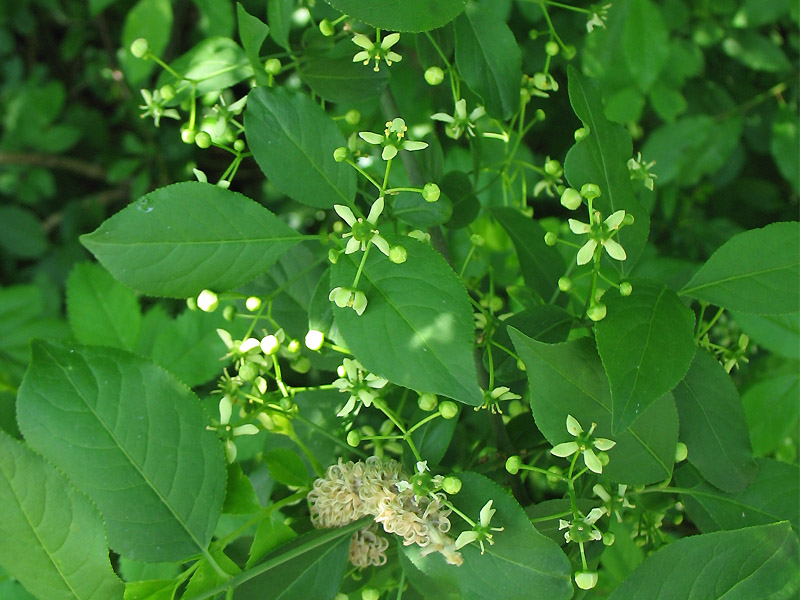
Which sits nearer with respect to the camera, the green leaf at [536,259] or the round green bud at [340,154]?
the round green bud at [340,154]

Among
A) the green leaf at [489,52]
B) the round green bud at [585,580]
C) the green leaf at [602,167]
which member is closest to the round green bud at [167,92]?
the green leaf at [489,52]

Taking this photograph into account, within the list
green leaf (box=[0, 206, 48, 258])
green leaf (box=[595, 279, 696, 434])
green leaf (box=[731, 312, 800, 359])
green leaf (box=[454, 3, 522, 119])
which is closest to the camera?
green leaf (box=[595, 279, 696, 434])

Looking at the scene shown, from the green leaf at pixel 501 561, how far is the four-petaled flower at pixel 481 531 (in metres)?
Result: 0.02

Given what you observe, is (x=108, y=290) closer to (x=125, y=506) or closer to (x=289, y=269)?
(x=289, y=269)

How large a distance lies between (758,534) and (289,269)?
0.62 metres

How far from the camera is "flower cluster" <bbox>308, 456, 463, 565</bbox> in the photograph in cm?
72

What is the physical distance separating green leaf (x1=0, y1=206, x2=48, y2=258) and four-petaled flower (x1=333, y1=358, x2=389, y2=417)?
1911 millimetres

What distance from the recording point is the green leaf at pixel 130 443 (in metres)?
0.73

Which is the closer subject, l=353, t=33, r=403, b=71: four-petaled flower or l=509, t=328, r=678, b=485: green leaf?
l=509, t=328, r=678, b=485: green leaf

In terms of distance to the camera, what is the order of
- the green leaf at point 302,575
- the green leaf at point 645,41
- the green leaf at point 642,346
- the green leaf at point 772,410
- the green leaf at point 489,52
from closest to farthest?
1. the green leaf at point 642,346
2. the green leaf at point 302,575
3. the green leaf at point 489,52
4. the green leaf at point 772,410
5. the green leaf at point 645,41

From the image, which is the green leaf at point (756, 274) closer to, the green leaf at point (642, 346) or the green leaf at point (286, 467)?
the green leaf at point (642, 346)

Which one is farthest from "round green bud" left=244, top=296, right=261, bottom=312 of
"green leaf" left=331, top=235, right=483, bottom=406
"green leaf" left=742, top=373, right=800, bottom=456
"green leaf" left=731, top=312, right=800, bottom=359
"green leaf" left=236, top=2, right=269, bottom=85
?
"green leaf" left=742, top=373, right=800, bottom=456

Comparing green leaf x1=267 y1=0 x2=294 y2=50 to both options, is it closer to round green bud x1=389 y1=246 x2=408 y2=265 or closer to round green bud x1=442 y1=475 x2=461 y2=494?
round green bud x1=389 y1=246 x2=408 y2=265

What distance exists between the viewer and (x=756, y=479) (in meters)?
0.82
